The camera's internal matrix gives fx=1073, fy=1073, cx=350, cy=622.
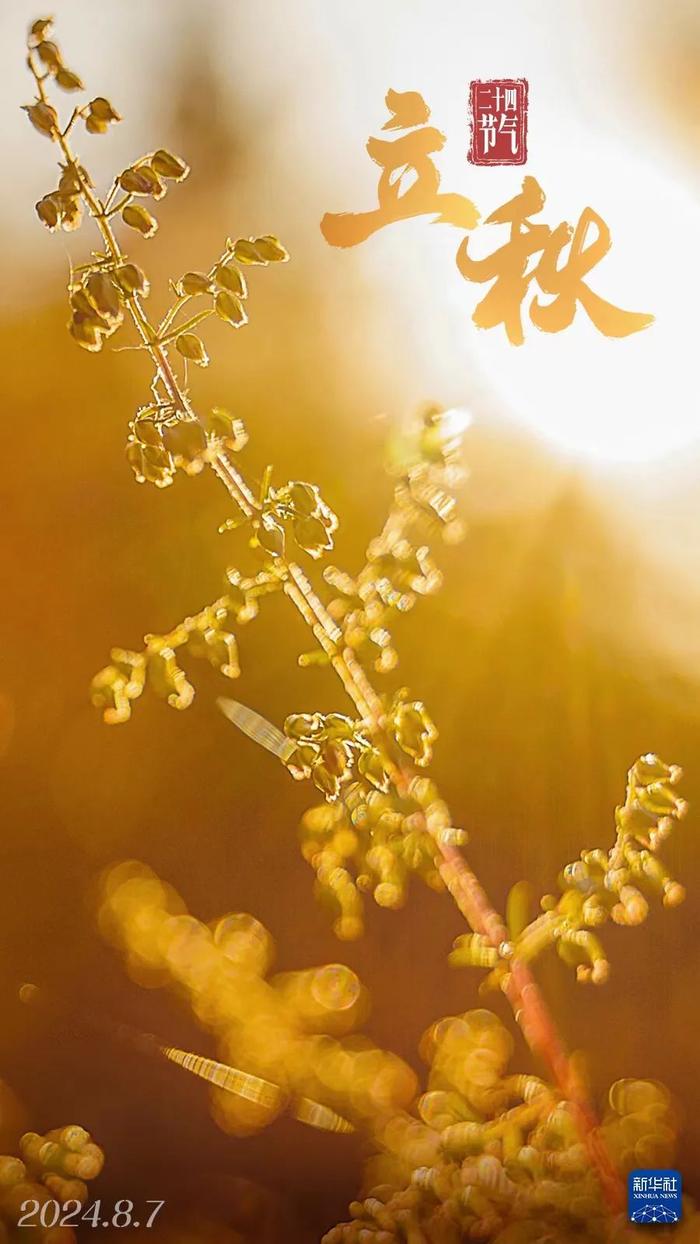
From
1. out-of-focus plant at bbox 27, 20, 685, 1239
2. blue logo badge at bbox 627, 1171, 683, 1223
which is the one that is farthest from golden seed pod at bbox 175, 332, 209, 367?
blue logo badge at bbox 627, 1171, 683, 1223

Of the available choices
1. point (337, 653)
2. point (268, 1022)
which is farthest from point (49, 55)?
point (268, 1022)

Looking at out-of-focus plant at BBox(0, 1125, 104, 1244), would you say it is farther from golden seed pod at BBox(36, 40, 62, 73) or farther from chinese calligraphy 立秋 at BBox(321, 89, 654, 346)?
golden seed pod at BBox(36, 40, 62, 73)

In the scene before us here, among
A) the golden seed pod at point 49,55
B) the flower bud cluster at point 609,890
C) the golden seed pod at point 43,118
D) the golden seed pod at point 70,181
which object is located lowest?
the flower bud cluster at point 609,890

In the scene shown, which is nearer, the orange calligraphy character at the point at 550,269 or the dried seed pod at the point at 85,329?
the dried seed pod at the point at 85,329

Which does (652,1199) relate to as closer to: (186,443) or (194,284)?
(186,443)

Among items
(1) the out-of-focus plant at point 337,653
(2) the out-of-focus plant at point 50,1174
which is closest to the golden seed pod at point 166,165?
(1) the out-of-focus plant at point 337,653

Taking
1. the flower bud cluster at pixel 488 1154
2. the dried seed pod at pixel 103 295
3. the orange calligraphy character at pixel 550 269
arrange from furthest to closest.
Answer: the orange calligraphy character at pixel 550 269 < the flower bud cluster at pixel 488 1154 < the dried seed pod at pixel 103 295

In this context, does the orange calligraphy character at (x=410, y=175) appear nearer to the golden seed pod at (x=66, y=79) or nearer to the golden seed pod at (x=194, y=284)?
the golden seed pod at (x=194, y=284)

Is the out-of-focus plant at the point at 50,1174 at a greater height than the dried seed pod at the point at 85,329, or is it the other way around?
the dried seed pod at the point at 85,329
